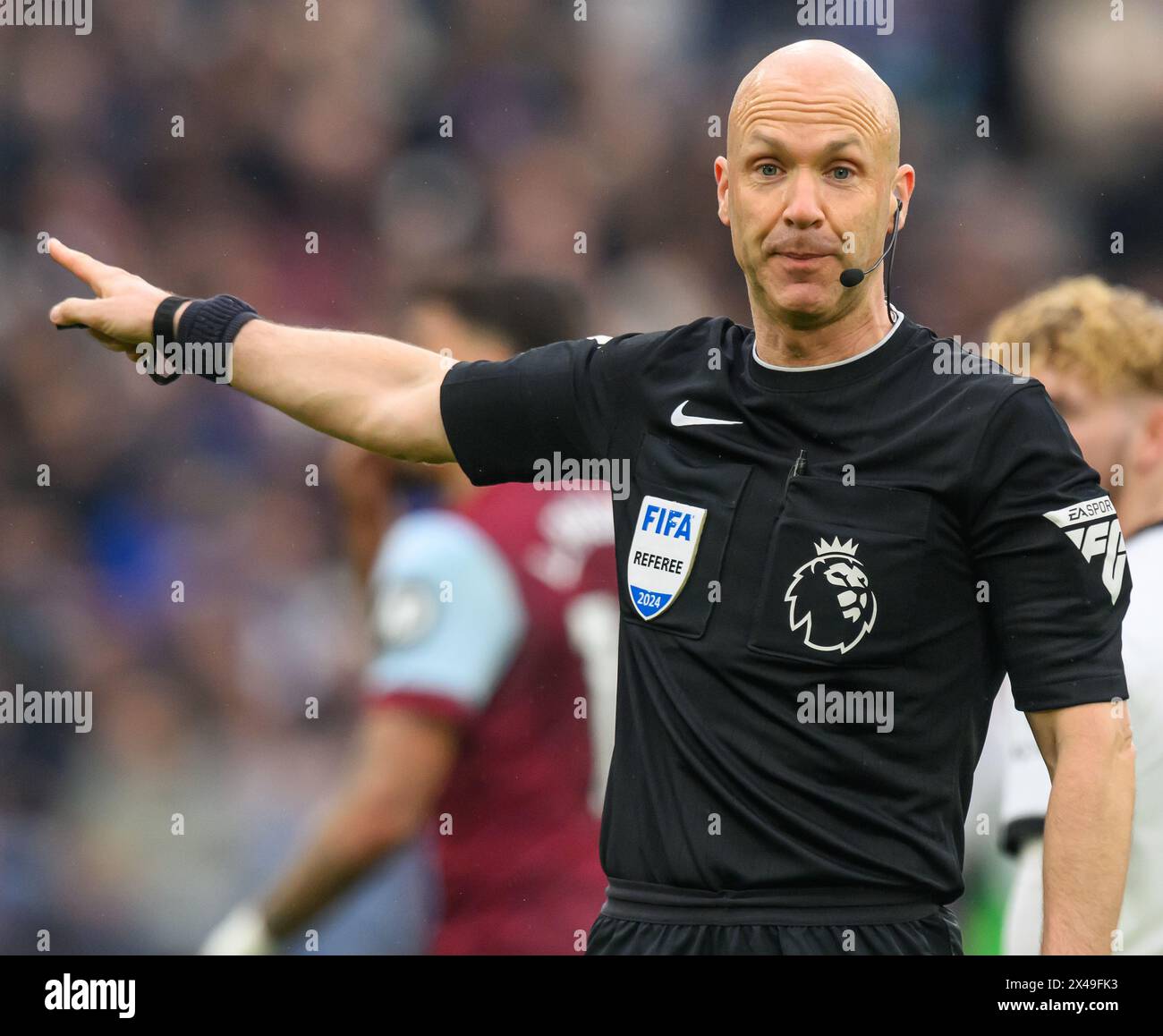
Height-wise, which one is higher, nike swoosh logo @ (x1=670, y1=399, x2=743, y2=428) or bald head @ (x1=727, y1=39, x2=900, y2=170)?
bald head @ (x1=727, y1=39, x2=900, y2=170)

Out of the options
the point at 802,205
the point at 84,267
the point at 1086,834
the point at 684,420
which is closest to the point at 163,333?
the point at 84,267

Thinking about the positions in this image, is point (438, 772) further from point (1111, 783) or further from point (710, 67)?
point (710, 67)

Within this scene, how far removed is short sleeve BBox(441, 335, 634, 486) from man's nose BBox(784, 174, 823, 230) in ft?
1.30

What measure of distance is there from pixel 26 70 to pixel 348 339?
6717 millimetres

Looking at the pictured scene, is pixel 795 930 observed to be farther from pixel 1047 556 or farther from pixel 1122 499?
pixel 1122 499

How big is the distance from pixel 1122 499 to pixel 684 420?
1.68m

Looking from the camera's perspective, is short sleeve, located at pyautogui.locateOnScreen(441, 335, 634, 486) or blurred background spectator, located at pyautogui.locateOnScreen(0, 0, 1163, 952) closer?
short sleeve, located at pyautogui.locateOnScreen(441, 335, 634, 486)

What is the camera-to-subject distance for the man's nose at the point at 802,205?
2.77 meters

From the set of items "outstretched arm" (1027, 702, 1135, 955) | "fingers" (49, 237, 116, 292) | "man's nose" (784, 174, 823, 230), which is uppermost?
"fingers" (49, 237, 116, 292)

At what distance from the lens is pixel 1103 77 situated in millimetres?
8375

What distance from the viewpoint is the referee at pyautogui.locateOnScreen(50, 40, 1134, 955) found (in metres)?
2.63

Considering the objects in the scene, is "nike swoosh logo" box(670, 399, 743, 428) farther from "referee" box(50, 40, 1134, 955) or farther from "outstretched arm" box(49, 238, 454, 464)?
"outstretched arm" box(49, 238, 454, 464)

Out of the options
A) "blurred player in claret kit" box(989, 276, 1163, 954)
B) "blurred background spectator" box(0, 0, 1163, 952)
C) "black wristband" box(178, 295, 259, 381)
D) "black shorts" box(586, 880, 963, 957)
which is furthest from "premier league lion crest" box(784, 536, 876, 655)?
"blurred background spectator" box(0, 0, 1163, 952)

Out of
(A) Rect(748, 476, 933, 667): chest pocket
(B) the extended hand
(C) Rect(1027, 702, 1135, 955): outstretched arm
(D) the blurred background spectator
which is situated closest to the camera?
(C) Rect(1027, 702, 1135, 955): outstretched arm
